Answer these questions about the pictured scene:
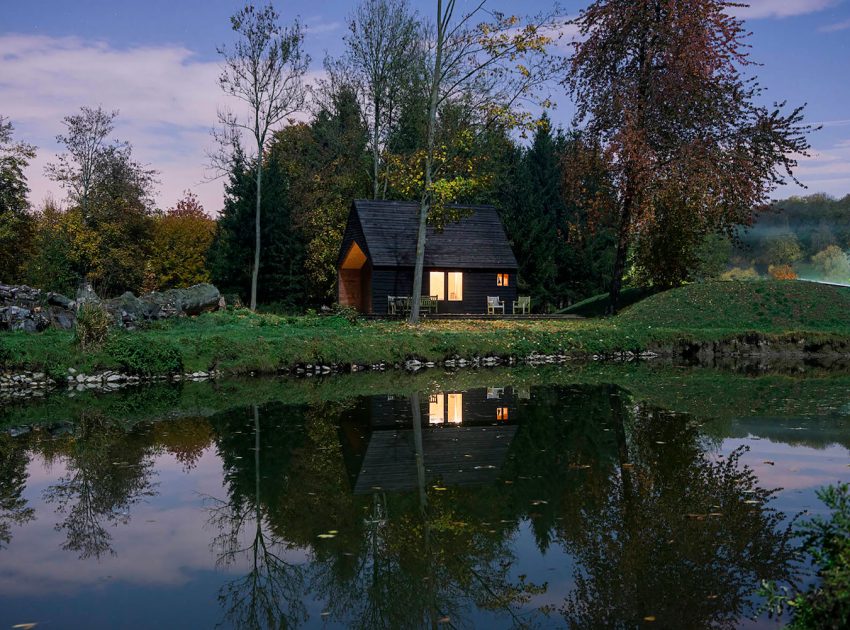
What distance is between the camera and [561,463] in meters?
8.84

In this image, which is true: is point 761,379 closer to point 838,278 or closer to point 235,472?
point 235,472

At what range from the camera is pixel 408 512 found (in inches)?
271

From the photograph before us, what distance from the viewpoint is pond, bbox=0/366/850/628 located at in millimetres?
4941

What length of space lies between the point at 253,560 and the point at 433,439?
4980 mm

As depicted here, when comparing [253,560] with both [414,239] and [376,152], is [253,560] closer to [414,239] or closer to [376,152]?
[414,239]

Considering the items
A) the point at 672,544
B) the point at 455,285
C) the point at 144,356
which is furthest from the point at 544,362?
the point at 672,544

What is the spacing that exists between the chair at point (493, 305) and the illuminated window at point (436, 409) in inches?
812

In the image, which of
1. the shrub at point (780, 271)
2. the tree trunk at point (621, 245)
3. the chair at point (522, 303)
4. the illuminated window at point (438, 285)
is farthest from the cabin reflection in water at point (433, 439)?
the shrub at point (780, 271)

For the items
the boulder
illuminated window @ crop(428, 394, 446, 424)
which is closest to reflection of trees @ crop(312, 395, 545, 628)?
illuminated window @ crop(428, 394, 446, 424)

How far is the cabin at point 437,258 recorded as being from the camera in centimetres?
3462

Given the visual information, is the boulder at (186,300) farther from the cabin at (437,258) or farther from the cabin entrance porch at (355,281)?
the cabin entrance porch at (355,281)

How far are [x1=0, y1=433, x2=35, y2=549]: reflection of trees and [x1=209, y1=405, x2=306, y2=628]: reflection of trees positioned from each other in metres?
1.73

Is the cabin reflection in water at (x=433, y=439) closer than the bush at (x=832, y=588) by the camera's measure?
No

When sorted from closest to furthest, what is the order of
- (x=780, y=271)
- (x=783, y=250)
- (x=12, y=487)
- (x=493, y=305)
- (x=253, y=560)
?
(x=253, y=560) < (x=12, y=487) < (x=493, y=305) < (x=780, y=271) < (x=783, y=250)
